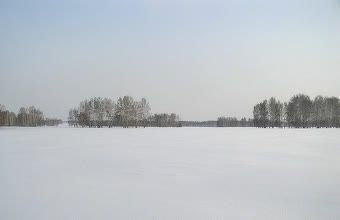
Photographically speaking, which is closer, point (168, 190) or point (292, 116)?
point (168, 190)

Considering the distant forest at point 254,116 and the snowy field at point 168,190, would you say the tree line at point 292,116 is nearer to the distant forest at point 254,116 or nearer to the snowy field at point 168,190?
the distant forest at point 254,116

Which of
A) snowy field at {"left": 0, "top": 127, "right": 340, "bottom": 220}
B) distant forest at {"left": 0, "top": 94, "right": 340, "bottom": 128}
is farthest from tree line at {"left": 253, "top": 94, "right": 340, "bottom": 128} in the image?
snowy field at {"left": 0, "top": 127, "right": 340, "bottom": 220}

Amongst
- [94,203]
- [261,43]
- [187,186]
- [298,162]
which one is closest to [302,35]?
[261,43]

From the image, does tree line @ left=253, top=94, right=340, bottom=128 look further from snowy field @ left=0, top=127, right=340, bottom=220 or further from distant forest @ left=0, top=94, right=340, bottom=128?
snowy field @ left=0, top=127, right=340, bottom=220

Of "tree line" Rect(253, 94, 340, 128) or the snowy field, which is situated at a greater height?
"tree line" Rect(253, 94, 340, 128)

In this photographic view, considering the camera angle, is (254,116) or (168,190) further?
(254,116)

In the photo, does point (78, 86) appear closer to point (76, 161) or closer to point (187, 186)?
point (76, 161)

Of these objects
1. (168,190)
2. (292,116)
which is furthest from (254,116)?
(168,190)

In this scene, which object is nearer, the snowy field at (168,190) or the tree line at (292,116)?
the snowy field at (168,190)

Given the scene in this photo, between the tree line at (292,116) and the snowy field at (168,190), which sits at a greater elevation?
the tree line at (292,116)

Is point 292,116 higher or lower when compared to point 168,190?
higher

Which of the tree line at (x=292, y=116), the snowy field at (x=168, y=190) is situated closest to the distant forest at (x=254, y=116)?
the tree line at (x=292, y=116)

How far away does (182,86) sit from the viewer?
10977mm

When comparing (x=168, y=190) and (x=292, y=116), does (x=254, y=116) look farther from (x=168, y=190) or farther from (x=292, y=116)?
(x=168, y=190)
